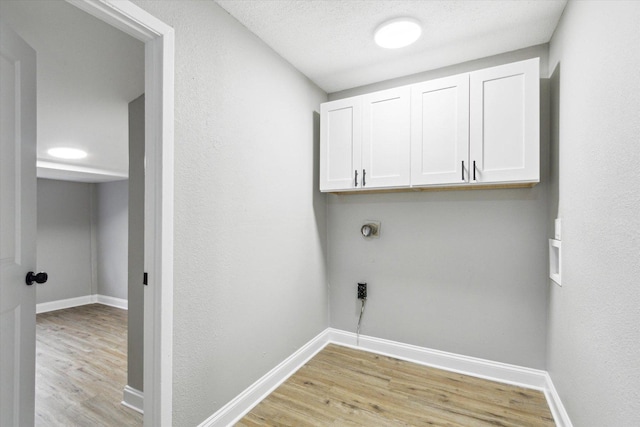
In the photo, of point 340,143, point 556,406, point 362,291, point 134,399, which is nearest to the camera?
point 556,406

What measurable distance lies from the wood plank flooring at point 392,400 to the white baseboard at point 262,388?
45mm

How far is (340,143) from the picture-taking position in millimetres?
2578

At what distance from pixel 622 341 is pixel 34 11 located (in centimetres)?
293

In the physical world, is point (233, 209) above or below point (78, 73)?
below

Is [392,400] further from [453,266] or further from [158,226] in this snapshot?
[158,226]

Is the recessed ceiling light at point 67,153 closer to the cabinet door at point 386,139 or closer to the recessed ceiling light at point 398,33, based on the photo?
the cabinet door at point 386,139

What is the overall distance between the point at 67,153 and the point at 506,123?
4.72m

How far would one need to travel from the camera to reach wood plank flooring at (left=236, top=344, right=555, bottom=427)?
1808mm

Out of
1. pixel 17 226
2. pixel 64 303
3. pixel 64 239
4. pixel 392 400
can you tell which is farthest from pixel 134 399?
pixel 64 239

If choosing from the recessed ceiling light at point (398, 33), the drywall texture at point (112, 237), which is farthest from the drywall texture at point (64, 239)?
the recessed ceiling light at point (398, 33)

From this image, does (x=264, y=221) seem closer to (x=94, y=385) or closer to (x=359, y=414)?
(x=359, y=414)

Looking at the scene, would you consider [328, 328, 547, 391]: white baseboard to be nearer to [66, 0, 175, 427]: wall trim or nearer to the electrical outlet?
the electrical outlet

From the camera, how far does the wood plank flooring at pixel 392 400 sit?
1808mm

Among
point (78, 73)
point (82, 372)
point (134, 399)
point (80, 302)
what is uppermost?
point (78, 73)
